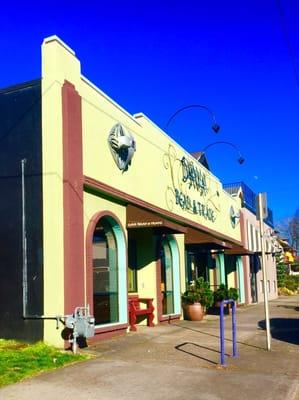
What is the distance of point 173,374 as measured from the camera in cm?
840

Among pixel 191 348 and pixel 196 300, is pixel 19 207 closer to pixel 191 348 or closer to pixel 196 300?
pixel 191 348

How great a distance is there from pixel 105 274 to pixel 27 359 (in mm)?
4660

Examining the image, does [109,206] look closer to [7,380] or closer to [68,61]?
[68,61]

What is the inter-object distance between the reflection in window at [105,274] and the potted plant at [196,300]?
5.13m

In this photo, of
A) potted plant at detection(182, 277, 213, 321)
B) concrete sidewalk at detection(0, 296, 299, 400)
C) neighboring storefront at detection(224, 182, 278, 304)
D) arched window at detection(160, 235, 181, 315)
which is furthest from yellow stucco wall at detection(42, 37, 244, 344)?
neighboring storefront at detection(224, 182, 278, 304)

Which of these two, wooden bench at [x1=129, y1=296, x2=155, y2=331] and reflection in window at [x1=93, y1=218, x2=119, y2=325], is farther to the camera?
wooden bench at [x1=129, y1=296, x2=155, y2=331]

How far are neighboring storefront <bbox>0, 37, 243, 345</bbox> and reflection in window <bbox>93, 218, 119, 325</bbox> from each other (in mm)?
26

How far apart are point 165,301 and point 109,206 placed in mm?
5414

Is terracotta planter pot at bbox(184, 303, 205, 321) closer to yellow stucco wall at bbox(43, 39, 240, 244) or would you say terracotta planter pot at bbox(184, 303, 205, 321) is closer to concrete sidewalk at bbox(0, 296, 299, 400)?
yellow stucco wall at bbox(43, 39, 240, 244)

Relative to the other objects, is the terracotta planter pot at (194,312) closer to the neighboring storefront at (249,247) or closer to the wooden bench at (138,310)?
the wooden bench at (138,310)

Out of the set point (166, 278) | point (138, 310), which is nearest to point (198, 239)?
point (166, 278)

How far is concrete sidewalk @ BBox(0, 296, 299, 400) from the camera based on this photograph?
7164mm

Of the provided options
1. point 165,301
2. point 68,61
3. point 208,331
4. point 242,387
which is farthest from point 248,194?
point 242,387

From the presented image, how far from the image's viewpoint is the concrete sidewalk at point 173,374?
7.16 metres
